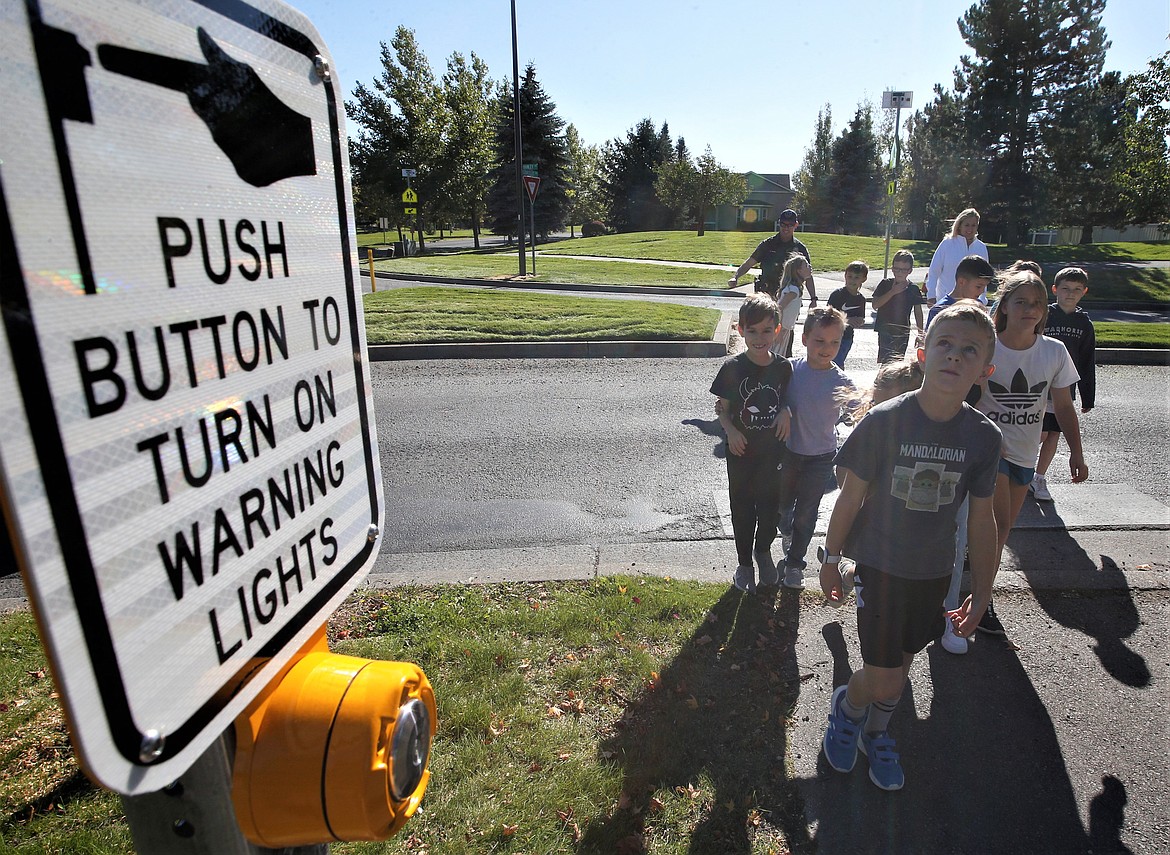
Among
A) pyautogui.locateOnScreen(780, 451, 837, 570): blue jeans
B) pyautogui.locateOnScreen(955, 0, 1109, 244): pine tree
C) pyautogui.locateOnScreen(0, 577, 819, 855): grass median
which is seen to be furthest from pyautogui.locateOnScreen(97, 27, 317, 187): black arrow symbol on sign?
pyautogui.locateOnScreen(955, 0, 1109, 244): pine tree

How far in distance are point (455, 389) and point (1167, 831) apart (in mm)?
7621

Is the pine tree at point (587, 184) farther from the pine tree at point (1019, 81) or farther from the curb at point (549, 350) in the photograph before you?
the curb at point (549, 350)

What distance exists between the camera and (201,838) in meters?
0.88

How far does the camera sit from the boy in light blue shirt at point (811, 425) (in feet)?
13.7

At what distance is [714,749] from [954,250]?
6.79 metres

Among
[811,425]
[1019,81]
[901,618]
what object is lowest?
[901,618]

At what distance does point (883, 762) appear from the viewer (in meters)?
2.84

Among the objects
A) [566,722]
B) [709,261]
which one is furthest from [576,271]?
[566,722]

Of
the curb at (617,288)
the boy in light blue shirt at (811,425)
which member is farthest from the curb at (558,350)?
the curb at (617,288)

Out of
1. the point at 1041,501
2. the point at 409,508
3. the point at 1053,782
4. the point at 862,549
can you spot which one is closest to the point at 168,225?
the point at 862,549

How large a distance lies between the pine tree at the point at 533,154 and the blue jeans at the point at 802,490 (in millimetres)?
40684

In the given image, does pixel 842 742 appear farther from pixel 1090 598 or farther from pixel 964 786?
pixel 1090 598

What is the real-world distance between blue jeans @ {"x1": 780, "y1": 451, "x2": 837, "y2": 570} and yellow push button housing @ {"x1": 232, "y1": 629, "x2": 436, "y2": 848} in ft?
11.8

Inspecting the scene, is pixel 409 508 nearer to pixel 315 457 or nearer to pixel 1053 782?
pixel 1053 782
